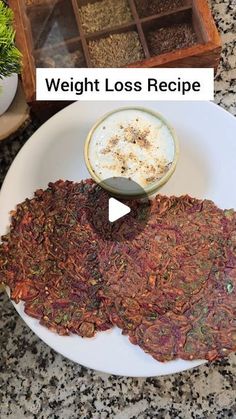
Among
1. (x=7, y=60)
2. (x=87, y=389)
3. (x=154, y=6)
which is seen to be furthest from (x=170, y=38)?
(x=87, y=389)

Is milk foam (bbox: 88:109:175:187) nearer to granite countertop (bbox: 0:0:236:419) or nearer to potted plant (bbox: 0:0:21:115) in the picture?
potted plant (bbox: 0:0:21:115)

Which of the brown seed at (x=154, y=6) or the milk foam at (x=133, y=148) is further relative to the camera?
the brown seed at (x=154, y=6)

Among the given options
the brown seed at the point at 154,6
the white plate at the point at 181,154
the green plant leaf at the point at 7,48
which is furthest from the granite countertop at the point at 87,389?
the brown seed at the point at 154,6

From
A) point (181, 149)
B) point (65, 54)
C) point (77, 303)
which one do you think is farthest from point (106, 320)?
point (65, 54)

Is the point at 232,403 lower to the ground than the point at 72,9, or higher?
lower

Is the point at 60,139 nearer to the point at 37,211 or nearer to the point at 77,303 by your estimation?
the point at 37,211

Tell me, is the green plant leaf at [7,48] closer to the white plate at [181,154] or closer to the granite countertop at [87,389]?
the white plate at [181,154]

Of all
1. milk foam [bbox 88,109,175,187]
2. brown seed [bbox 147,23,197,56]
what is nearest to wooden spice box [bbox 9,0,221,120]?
brown seed [bbox 147,23,197,56]
